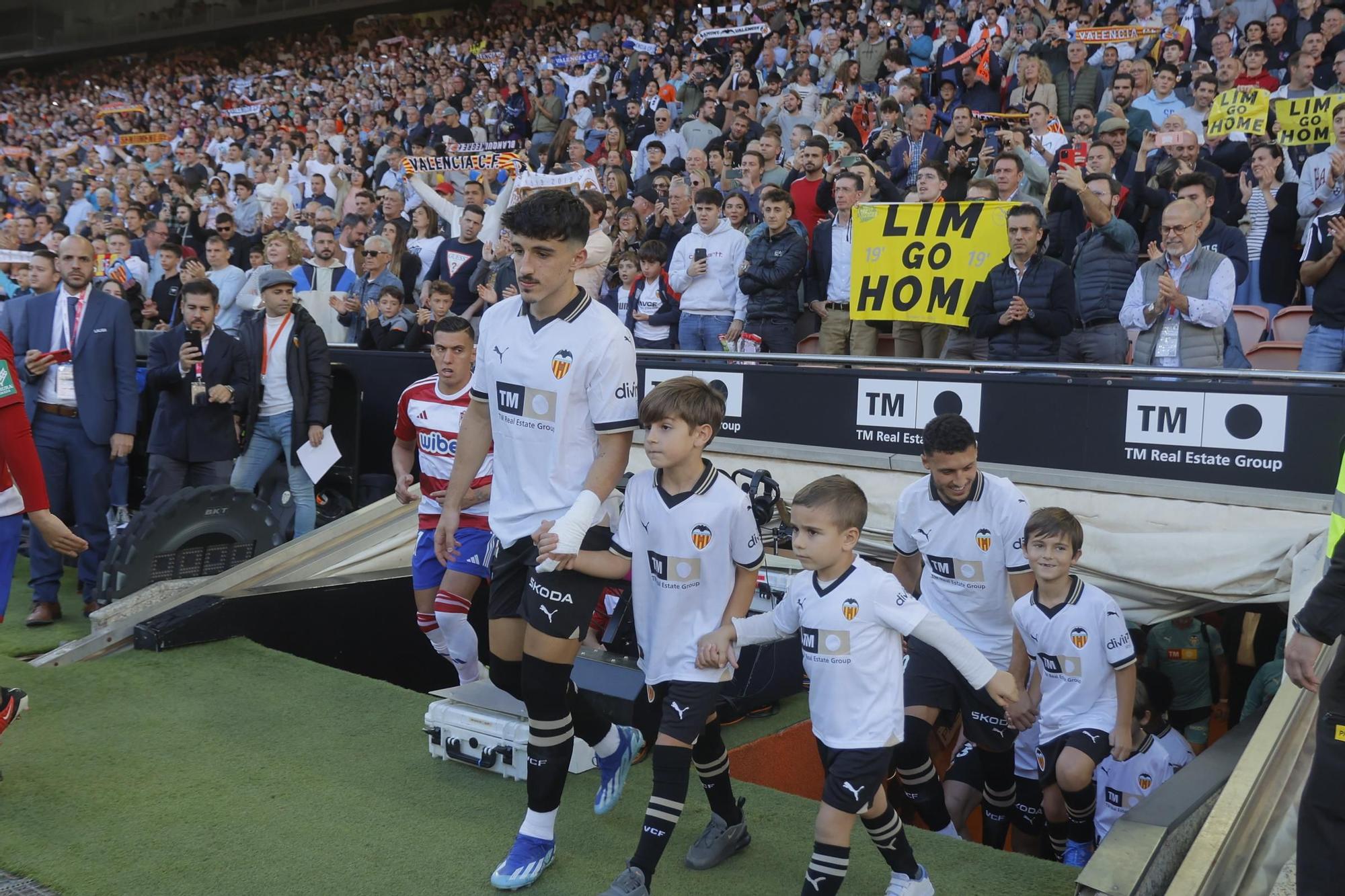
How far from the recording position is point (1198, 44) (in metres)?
11.7

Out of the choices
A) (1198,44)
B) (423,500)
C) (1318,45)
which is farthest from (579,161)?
(423,500)

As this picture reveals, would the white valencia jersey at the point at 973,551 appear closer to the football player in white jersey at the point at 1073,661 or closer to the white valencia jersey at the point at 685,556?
the football player in white jersey at the point at 1073,661

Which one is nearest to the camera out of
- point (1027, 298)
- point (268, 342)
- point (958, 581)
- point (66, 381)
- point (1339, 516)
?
point (1339, 516)

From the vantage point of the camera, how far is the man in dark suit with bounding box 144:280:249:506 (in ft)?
25.2

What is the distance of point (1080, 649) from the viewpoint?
16.0ft

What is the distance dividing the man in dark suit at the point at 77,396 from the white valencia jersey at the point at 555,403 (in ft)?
15.7

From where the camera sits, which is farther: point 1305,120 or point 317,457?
point 1305,120

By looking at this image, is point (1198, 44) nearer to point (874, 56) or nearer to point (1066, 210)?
point (874, 56)

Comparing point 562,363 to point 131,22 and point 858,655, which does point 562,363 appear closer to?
point 858,655

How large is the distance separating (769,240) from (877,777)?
544 cm

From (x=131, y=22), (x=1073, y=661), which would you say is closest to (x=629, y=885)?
(x=1073, y=661)

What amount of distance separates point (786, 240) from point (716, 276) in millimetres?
687

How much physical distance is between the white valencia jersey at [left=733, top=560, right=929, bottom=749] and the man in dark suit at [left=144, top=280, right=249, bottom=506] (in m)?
5.38

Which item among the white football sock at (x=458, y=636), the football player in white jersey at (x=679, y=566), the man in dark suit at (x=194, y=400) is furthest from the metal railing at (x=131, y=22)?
the football player in white jersey at (x=679, y=566)
